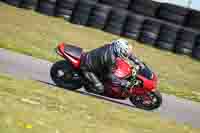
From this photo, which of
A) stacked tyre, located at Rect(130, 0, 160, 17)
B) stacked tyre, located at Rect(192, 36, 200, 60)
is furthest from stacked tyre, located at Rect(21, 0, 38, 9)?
stacked tyre, located at Rect(192, 36, 200, 60)

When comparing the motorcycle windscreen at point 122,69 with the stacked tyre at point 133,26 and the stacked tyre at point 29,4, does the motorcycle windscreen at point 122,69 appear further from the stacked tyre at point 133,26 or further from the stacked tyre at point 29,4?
the stacked tyre at point 29,4

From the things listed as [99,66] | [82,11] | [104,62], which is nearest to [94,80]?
[99,66]

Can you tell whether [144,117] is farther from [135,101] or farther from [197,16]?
[197,16]

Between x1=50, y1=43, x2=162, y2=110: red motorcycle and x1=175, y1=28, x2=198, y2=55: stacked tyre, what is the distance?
748cm

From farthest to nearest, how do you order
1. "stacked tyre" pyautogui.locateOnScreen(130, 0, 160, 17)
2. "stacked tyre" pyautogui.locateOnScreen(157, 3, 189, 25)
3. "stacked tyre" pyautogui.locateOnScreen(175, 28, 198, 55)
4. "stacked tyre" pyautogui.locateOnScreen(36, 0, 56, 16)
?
"stacked tyre" pyautogui.locateOnScreen(130, 0, 160, 17) < "stacked tyre" pyautogui.locateOnScreen(36, 0, 56, 16) < "stacked tyre" pyautogui.locateOnScreen(157, 3, 189, 25) < "stacked tyre" pyautogui.locateOnScreen(175, 28, 198, 55)

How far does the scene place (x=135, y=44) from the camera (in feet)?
67.4

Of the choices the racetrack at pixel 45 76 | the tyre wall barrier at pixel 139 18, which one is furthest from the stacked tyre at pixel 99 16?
the racetrack at pixel 45 76

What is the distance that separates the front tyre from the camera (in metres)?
12.7

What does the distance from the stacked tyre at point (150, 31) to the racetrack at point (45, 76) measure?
18.0 feet

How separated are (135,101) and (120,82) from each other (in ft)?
2.00

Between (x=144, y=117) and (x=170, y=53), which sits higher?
(x=144, y=117)

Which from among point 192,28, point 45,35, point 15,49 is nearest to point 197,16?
point 192,28

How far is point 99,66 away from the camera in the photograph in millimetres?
12484

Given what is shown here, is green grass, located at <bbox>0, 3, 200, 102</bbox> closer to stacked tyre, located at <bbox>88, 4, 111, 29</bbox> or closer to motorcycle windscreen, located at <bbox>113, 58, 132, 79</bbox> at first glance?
stacked tyre, located at <bbox>88, 4, 111, 29</bbox>
